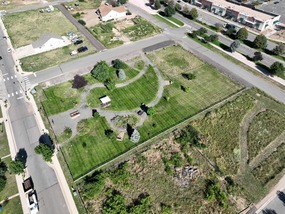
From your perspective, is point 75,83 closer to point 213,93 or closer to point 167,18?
point 213,93

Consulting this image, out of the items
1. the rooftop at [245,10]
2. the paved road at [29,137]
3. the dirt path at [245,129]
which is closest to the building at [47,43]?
the paved road at [29,137]

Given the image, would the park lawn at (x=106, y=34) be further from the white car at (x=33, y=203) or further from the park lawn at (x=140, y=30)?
the white car at (x=33, y=203)

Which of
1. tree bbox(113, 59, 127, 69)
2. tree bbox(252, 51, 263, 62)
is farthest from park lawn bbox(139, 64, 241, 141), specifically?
tree bbox(113, 59, 127, 69)


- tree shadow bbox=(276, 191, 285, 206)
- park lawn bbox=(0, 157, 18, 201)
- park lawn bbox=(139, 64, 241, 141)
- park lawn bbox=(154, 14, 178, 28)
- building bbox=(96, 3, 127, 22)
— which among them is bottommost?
tree shadow bbox=(276, 191, 285, 206)

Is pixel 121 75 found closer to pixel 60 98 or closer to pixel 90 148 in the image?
pixel 60 98

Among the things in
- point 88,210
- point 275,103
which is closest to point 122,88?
→ point 88,210

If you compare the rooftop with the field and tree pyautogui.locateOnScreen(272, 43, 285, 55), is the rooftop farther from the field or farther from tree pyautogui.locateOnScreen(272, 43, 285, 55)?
the field

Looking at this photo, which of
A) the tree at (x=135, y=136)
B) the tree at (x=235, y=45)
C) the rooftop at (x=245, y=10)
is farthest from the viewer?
the rooftop at (x=245, y=10)
